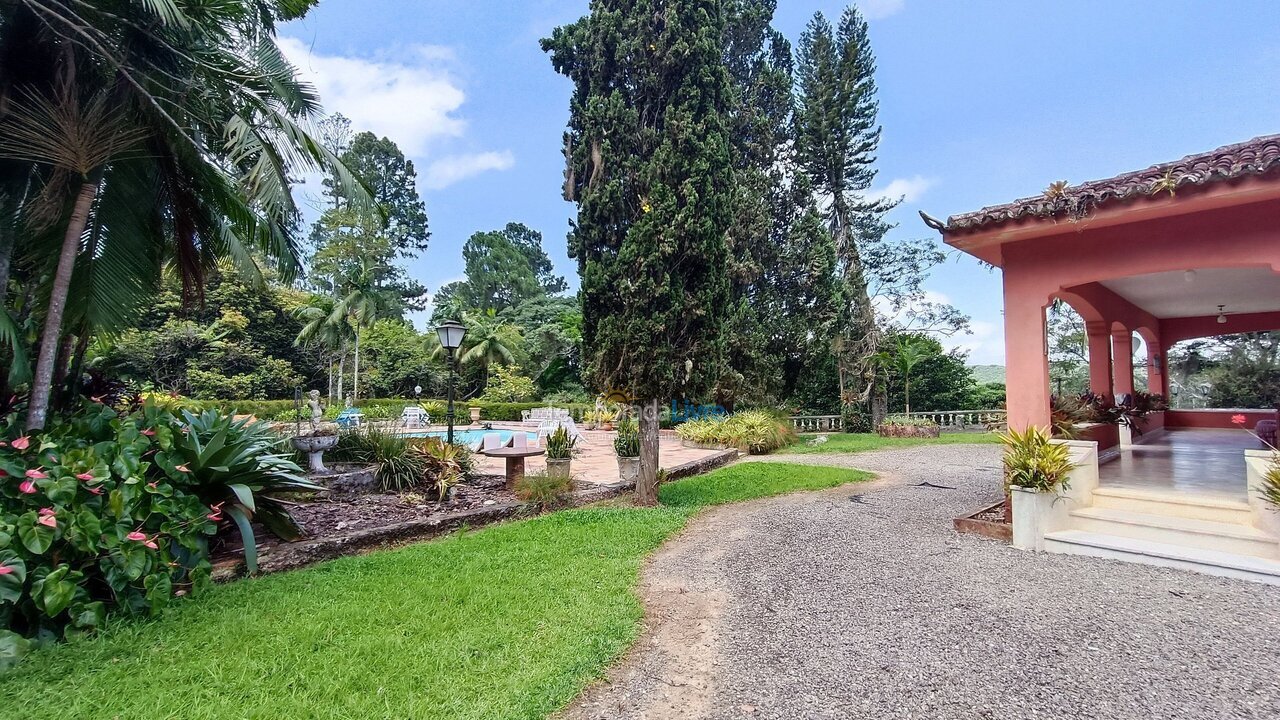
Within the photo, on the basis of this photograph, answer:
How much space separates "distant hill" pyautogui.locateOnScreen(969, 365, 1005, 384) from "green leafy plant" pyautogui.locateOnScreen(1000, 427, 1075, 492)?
18.1m

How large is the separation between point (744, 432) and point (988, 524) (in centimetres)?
844

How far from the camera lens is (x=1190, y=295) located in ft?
27.7

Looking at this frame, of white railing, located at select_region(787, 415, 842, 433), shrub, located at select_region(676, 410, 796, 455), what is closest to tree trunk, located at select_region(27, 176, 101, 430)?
shrub, located at select_region(676, 410, 796, 455)

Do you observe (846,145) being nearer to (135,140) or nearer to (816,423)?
(816,423)

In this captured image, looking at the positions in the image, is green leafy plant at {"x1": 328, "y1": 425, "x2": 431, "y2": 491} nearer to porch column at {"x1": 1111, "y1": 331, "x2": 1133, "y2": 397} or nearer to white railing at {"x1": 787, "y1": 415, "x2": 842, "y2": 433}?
porch column at {"x1": 1111, "y1": 331, "x2": 1133, "y2": 397}

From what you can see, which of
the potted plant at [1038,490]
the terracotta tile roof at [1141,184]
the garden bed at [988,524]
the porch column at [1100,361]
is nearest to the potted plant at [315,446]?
the garden bed at [988,524]

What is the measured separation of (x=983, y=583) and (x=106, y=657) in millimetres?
5598

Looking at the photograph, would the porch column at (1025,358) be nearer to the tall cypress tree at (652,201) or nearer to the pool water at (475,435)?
the tall cypress tree at (652,201)

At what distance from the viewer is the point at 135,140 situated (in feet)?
13.6

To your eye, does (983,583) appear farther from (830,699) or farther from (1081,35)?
(1081,35)

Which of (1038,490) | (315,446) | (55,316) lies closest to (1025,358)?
(1038,490)

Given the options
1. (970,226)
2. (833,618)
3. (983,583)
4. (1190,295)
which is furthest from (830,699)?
(1190,295)

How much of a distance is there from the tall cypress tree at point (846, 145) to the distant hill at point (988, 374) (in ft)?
19.7

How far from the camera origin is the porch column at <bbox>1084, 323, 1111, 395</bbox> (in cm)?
895
